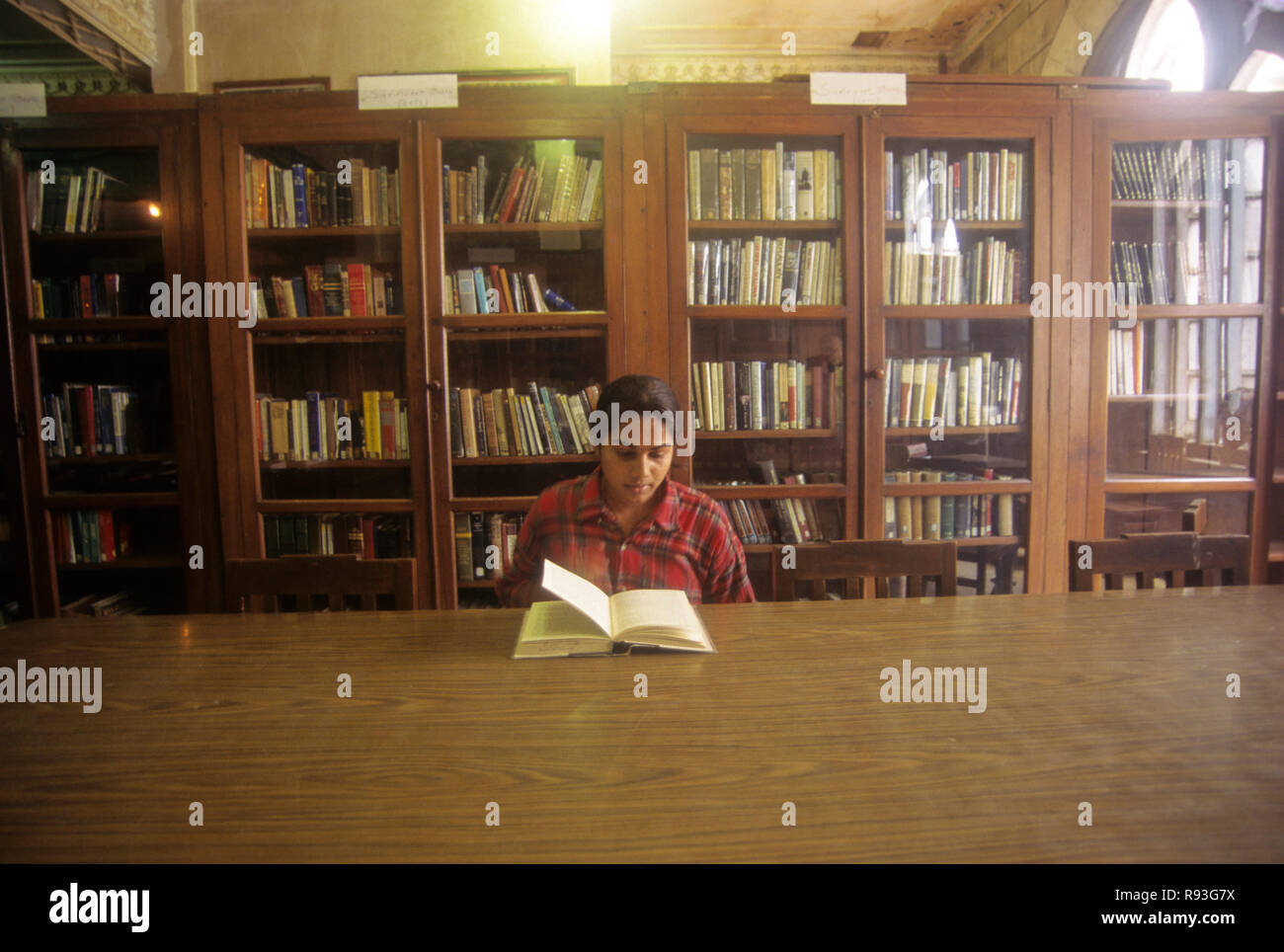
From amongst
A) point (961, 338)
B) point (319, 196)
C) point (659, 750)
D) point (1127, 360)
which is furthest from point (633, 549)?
point (1127, 360)

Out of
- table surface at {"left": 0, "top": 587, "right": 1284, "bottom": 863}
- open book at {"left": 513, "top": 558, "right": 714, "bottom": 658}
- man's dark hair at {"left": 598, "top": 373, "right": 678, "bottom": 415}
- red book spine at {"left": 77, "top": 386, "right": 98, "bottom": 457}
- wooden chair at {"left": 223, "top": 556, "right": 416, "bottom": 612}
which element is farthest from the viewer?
red book spine at {"left": 77, "top": 386, "right": 98, "bottom": 457}

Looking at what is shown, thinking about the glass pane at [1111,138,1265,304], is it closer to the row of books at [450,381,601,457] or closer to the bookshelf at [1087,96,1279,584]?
the bookshelf at [1087,96,1279,584]

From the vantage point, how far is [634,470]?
1.66m

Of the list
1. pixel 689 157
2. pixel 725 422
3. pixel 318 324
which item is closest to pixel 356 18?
pixel 318 324

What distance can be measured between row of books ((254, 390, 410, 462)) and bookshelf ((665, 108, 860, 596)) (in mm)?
976

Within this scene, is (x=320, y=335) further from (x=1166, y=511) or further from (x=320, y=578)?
(x=1166, y=511)

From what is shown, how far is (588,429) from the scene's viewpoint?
266 cm

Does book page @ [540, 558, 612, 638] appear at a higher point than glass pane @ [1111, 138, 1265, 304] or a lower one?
lower

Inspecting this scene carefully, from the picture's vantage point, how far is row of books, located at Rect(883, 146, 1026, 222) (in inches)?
102

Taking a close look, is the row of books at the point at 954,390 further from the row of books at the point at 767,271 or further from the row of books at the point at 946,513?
the row of books at the point at 767,271

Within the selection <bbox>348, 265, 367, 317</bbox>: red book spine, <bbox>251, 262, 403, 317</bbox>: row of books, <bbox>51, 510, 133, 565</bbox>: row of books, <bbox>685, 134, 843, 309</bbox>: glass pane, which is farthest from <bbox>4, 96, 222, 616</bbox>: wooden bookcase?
<bbox>685, 134, 843, 309</bbox>: glass pane

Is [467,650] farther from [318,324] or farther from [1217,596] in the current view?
[318,324]

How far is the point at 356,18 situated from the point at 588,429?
6.72 ft
